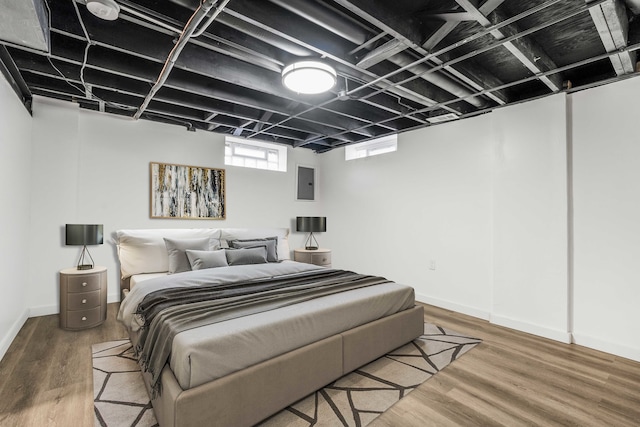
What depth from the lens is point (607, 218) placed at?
283 centimetres

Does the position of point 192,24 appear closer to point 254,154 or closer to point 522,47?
point 522,47

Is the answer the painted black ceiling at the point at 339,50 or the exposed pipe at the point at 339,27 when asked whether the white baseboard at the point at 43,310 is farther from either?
the exposed pipe at the point at 339,27

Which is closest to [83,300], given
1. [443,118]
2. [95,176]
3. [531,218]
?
[95,176]

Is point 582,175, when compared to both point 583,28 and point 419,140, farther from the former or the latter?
point 419,140

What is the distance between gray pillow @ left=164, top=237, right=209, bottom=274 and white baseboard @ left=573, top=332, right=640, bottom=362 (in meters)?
4.11

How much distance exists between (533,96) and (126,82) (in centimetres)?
431

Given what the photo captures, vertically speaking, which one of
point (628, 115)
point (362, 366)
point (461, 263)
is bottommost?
point (362, 366)

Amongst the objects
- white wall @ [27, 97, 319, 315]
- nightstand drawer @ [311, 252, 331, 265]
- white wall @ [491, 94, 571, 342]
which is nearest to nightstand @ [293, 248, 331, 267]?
nightstand drawer @ [311, 252, 331, 265]

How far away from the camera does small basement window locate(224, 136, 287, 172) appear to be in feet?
16.1

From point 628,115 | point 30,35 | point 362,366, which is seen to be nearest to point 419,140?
point 628,115

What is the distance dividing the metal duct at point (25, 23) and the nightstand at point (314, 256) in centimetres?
378

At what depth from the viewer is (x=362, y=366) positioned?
8.18 feet

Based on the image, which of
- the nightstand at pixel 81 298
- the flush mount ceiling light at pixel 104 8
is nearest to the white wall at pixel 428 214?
the nightstand at pixel 81 298

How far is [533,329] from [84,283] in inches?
186
